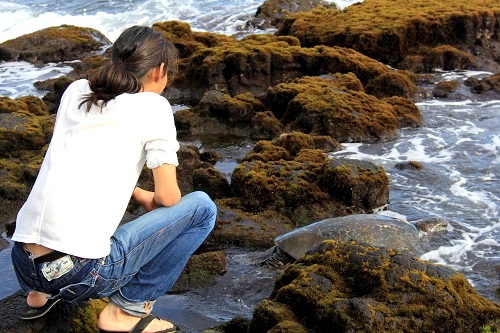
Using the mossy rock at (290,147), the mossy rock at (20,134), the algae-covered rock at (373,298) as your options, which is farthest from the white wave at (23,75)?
the algae-covered rock at (373,298)

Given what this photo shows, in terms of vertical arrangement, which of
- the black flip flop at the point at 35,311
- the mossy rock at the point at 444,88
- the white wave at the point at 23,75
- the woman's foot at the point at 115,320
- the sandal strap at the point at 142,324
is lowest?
the mossy rock at the point at 444,88

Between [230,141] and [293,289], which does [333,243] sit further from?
[230,141]

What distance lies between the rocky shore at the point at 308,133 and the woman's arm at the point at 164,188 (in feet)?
2.97

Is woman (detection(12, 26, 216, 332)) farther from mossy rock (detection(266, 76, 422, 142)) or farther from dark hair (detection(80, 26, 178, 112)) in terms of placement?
mossy rock (detection(266, 76, 422, 142))

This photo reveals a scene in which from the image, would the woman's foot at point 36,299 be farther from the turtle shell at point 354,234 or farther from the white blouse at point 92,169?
the turtle shell at point 354,234

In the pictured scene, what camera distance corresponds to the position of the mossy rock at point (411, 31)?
15.2 meters

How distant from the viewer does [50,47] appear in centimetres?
1803

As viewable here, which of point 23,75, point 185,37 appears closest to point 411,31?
point 185,37

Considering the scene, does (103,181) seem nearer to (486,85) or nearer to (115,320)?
(115,320)

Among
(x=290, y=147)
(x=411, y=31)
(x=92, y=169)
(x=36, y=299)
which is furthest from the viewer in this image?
(x=411, y=31)

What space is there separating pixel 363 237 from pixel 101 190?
3.55m

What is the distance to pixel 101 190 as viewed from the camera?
3.37m

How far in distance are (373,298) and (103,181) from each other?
177 centimetres

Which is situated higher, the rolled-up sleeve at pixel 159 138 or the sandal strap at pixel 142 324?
the rolled-up sleeve at pixel 159 138
